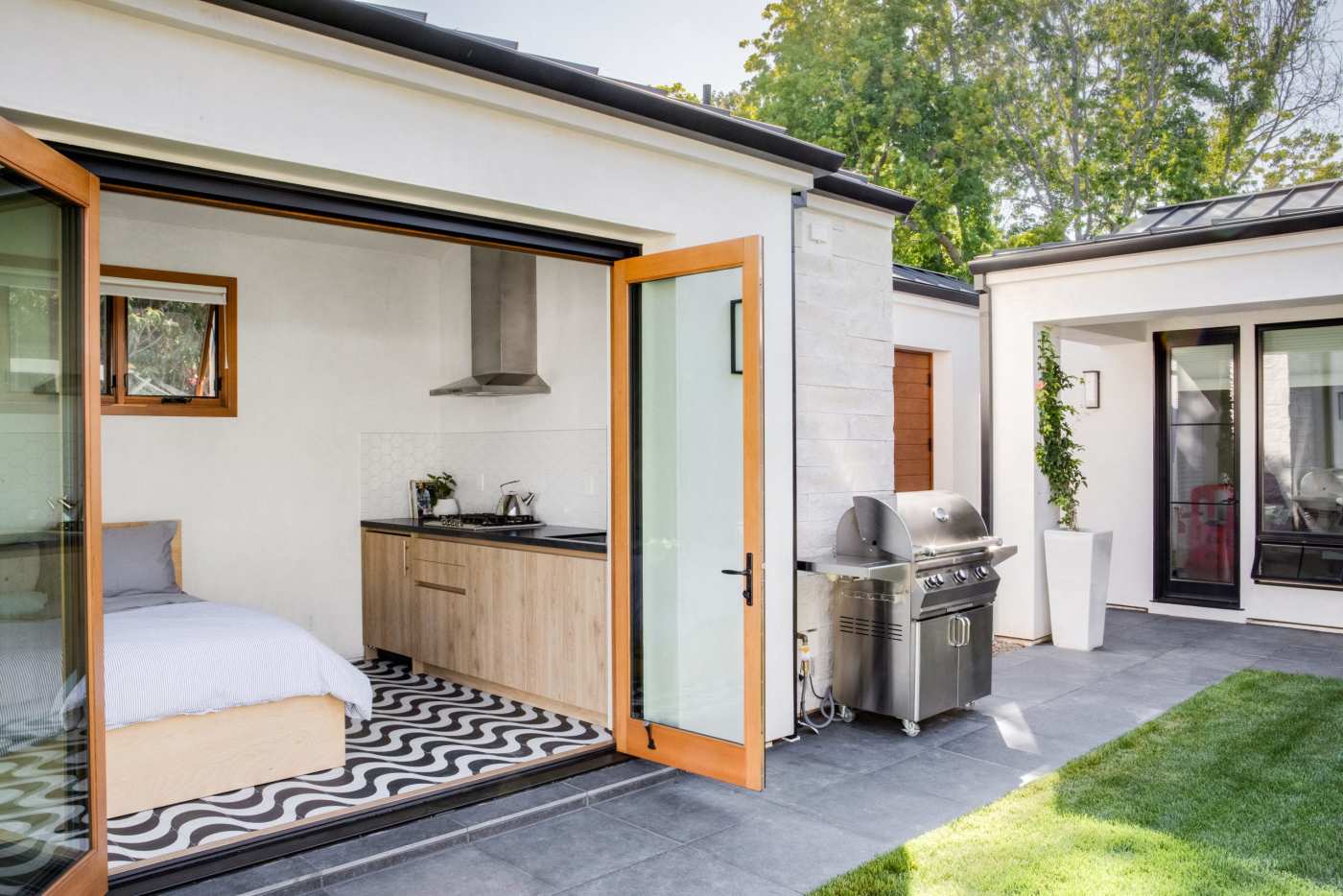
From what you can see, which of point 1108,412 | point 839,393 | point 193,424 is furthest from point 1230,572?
point 193,424

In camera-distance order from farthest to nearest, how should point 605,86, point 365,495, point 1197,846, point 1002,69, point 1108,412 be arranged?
point 1002,69 < point 1108,412 < point 365,495 < point 605,86 < point 1197,846

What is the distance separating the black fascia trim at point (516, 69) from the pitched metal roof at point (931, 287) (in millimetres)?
3331

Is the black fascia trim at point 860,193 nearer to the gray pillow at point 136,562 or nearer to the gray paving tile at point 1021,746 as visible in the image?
the gray paving tile at point 1021,746

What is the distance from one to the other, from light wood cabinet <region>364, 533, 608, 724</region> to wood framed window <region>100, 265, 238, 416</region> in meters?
1.64

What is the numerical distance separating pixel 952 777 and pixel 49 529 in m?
3.55

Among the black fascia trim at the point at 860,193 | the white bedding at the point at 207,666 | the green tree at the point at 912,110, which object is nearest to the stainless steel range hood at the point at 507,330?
the black fascia trim at the point at 860,193

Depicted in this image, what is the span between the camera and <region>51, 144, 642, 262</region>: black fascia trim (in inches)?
114

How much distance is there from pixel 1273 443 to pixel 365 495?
23.0ft

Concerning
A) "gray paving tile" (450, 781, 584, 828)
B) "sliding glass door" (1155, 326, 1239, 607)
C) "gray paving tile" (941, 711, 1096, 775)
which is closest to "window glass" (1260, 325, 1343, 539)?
"sliding glass door" (1155, 326, 1239, 607)

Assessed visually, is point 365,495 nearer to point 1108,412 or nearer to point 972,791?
point 972,791

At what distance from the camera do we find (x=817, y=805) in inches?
152

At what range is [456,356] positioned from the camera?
22.6 feet

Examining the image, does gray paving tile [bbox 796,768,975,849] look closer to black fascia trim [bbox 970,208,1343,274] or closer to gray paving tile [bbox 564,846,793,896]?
gray paving tile [bbox 564,846,793,896]

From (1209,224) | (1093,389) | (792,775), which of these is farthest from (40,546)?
(1093,389)
